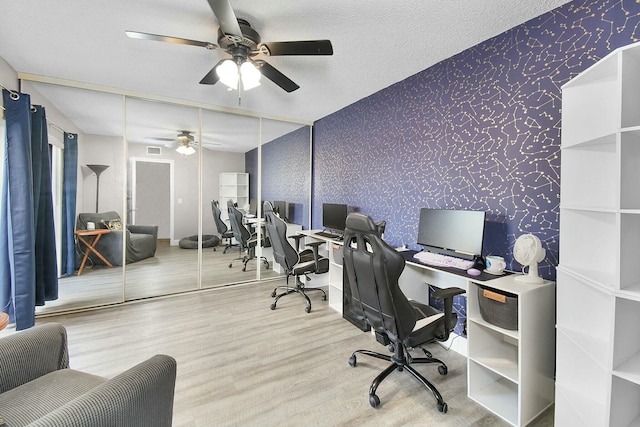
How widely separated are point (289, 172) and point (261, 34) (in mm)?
2921

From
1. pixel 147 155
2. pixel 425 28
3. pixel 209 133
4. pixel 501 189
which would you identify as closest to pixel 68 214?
pixel 147 155

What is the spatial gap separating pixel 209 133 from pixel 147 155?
885mm

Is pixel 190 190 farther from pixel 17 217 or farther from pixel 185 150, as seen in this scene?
pixel 17 217

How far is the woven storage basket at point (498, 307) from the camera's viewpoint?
1.62 metres

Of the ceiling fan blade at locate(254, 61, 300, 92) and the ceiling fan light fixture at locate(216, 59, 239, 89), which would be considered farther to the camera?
the ceiling fan blade at locate(254, 61, 300, 92)

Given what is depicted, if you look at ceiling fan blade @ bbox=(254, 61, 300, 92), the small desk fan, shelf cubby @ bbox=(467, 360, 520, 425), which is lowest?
shelf cubby @ bbox=(467, 360, 520, 425)

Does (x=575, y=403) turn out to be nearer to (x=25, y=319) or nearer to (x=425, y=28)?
(x=425, y=28)

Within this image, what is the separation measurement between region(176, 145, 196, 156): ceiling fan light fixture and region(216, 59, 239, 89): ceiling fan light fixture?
6.23 feet

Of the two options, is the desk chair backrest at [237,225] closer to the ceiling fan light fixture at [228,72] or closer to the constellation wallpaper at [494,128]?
the constellation wallpaper at [494,128]

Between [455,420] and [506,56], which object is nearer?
[455,420]

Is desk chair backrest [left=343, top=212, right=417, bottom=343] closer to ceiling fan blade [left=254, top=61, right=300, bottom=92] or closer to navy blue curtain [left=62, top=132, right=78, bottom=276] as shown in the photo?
ceiling fan blade [left=254, top=61, right=300, bottom=92]

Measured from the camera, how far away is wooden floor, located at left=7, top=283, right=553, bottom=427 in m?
1.67

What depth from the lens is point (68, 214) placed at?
373cm

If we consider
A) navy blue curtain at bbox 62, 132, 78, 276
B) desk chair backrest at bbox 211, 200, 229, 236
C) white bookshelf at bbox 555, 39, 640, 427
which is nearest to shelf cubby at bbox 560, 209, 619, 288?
white bookshelf at bbox 555, 39, 640, 427
